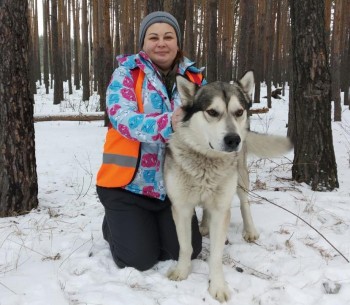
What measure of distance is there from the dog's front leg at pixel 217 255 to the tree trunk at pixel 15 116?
2.07 m

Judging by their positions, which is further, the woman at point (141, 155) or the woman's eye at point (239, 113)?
the woman at point (141, 155)

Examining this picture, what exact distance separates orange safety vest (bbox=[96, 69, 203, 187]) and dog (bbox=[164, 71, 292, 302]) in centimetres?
27

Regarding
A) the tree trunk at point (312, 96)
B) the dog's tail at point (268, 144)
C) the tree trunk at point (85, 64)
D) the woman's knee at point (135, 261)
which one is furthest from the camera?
the tree trunk at point (85, 64)

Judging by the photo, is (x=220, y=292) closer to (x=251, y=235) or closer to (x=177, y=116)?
(x=251, y=235)

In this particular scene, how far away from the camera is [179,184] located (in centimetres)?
246

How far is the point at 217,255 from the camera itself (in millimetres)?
2430

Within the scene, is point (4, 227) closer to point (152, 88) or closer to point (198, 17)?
point (152, 88)

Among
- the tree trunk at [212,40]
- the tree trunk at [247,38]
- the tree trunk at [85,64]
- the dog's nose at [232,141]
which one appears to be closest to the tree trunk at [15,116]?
the dog's nose at [232,141]

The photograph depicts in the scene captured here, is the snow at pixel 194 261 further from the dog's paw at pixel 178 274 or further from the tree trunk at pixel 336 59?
the tree trunk at pixel 336 59

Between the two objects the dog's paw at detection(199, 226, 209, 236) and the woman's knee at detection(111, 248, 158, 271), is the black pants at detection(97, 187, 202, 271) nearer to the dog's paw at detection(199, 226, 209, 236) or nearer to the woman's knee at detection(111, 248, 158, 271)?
the woman's knee at detection(111, 248, 158, 271)

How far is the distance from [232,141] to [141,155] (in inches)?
35.5

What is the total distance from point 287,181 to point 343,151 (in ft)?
8.73

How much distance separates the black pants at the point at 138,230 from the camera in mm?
2688

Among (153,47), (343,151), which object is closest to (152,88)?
(153,47)
